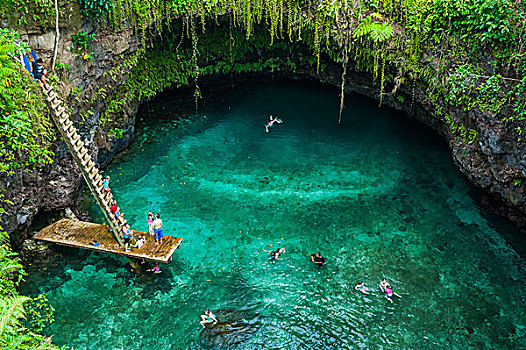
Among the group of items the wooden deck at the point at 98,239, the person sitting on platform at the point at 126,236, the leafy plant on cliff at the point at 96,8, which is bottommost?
the wooden deck at the point at 98,239

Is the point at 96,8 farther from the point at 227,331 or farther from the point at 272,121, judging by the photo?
the point at 227,331

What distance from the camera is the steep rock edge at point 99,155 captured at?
1120cm

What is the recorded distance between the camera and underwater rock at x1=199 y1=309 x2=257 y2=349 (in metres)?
9.50

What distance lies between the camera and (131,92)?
56.1ft

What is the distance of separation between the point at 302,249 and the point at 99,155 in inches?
332

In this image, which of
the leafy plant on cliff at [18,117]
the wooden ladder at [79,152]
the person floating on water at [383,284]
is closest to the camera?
the leafy plant on cliff at [18,117]

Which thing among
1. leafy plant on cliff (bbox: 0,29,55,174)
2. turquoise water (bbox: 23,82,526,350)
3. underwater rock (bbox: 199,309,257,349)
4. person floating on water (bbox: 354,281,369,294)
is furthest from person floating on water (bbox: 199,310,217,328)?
leafy plant on cliff (bbox: 0,29,55,174)

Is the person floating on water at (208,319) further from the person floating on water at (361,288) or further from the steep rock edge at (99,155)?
the steep rock edge at (99,155)

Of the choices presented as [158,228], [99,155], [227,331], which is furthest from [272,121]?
[227,331]

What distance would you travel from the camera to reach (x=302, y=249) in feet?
39.9

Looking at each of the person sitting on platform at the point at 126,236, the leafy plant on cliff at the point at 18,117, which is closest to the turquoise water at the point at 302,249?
the person sitting on platform at the point at 126,236

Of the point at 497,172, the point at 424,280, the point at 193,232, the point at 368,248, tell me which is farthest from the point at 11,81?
the point at 497,172

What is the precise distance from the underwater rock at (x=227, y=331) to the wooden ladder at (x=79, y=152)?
144 inches

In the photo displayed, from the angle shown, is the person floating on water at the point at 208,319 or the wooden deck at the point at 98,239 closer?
the person floating on water at the point at 208,319
